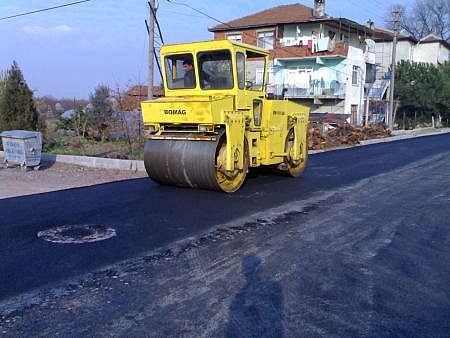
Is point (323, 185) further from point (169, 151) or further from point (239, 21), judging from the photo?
point (239, 21)

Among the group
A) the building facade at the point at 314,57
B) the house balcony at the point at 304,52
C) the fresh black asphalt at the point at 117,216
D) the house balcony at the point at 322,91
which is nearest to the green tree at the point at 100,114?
the fresh black asphalt at the point at 117,216

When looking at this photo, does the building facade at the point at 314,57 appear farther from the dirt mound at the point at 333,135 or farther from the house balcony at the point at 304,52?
the dirt mound at the point at 333,135

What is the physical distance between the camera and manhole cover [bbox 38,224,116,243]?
6094 millimetres

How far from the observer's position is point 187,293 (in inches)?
174

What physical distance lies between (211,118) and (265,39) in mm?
33058

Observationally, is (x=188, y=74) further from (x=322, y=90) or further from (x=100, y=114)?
(x=322, y=90)

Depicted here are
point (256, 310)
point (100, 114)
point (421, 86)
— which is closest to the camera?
point (256, 310)

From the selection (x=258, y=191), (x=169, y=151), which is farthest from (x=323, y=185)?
(x=169, y=151)

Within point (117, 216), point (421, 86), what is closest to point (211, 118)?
point (117, 216)

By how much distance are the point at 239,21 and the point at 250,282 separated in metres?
39.9

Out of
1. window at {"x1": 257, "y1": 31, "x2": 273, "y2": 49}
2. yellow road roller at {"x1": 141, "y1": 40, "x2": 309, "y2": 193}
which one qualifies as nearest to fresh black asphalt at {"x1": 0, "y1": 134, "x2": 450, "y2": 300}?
yellow road roller at {"x1": 141, "y1": 40, "x2": 309, "y2": 193}

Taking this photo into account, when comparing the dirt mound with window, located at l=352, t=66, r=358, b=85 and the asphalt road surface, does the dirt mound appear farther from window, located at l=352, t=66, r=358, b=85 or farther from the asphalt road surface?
the asphalt road surface

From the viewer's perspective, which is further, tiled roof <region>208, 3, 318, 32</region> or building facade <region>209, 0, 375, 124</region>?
tiled roof <region>208, 3, 318, 32</region>

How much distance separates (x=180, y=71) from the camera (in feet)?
33.6
